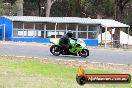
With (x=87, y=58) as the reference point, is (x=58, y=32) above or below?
above

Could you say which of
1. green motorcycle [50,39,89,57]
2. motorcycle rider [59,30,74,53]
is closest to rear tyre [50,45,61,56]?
green motorcycle [50,39,89,57]

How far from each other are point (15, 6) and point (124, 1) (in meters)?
17.9

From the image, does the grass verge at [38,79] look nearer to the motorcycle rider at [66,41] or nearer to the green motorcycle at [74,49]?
the motorcycle rider at [66,41]

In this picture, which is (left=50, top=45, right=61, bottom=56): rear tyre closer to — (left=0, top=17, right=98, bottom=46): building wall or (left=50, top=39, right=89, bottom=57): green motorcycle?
(left=50, top=39, right=89, bottom=57): green motorcycle

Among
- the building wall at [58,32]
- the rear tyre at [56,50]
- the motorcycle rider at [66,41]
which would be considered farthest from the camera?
the building wall at [58,32]

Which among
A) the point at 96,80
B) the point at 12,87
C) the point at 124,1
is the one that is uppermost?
the point at 124,1

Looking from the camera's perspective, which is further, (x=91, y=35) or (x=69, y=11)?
(x=69, y=11)

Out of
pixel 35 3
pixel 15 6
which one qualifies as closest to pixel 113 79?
pixel 15 6

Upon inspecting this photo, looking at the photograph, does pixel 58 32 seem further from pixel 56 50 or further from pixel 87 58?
pixel 87 58

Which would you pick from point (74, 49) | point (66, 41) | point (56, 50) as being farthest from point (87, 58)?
point (56, 50)

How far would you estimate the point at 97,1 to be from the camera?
1955 inches

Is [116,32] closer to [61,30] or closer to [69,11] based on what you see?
[61,30]

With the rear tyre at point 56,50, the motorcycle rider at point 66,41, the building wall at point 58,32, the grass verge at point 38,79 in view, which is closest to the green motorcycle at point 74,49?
the rear tyre at point 56,50

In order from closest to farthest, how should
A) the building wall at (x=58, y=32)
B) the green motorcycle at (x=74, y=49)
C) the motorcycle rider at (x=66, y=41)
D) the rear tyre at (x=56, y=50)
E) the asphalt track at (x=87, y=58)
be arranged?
the asphalt track at (x=87, y=58), the motorcycle rider at (x=66, y=41), the green motorcycle at (x=74, y=49), the rear tyre at (x=56, y=50), the building wall at (x=58, y=32)
